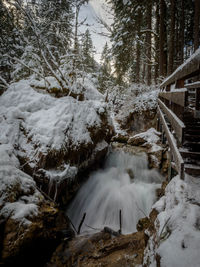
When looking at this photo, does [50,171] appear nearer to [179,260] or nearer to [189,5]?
[179,260]

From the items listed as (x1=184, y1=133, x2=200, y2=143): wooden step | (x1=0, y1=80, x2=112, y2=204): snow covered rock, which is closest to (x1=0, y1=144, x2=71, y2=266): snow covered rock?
(x1=0, y1=80, x2=112, y2=204): snow covered rock

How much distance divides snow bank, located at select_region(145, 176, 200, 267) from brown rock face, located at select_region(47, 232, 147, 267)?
1089mm

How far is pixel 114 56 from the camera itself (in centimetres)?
1349

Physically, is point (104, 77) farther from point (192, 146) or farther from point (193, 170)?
point (193, 170)

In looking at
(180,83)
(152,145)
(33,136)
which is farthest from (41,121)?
(152,145)

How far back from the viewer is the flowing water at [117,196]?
5.13m

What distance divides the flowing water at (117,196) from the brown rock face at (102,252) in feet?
3.41

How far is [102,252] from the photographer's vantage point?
131 inches

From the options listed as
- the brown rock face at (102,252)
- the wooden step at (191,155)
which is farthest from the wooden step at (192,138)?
the brown rock face at (102,252)

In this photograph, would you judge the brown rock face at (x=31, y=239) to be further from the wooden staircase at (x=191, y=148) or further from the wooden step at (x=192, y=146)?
the wooden step at (x=192, y=146)

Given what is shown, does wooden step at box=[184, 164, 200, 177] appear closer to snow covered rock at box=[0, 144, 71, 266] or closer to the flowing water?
the flowing water

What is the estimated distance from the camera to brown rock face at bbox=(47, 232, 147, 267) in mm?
3000

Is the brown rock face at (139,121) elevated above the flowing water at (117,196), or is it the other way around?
the brown rock face at (139,121)

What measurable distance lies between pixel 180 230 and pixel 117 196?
4.35 m
